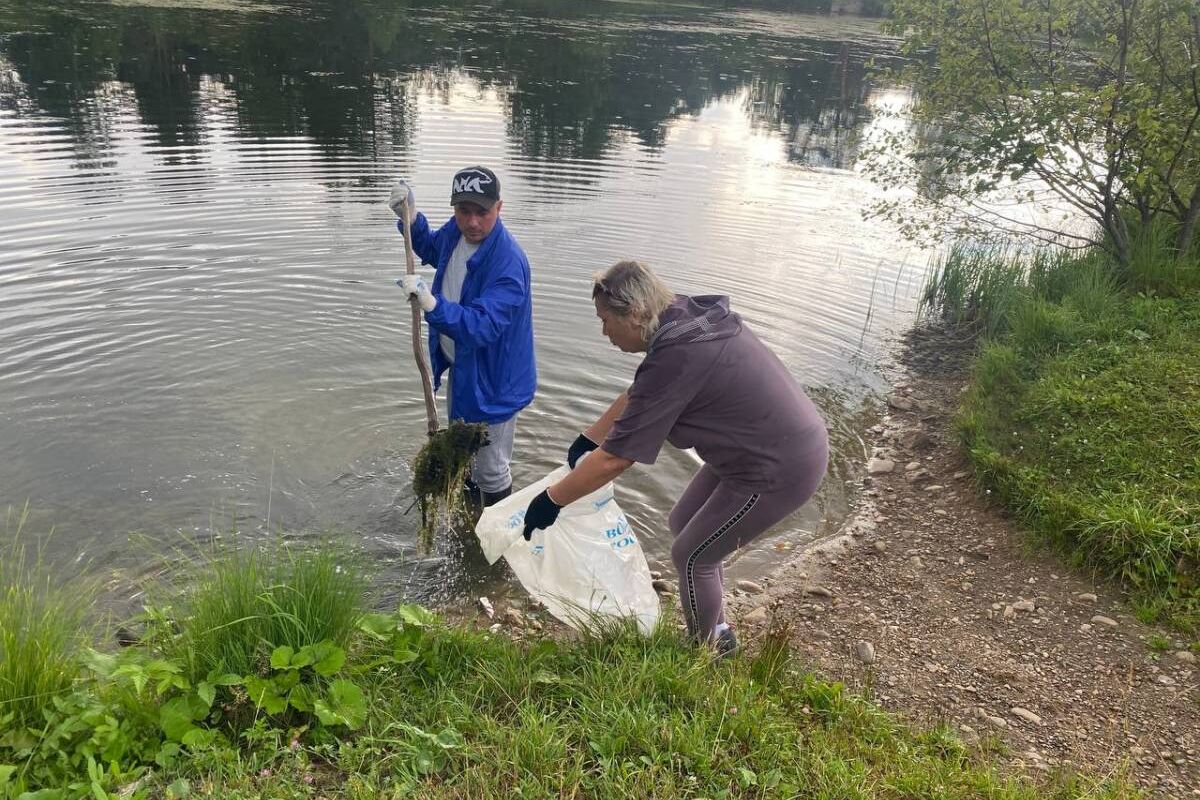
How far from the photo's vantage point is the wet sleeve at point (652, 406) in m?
3.01

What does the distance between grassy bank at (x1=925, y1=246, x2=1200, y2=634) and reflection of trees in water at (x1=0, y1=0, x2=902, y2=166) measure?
34.0 ft

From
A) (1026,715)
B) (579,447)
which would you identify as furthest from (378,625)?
(1026,715)

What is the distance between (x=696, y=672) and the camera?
3.20 m

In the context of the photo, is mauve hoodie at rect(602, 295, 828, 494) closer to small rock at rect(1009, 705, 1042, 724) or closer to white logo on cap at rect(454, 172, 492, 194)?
white logo on cap at rect(454, 172, 492, 194)

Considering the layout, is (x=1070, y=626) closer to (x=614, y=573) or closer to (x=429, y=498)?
(x=614, y=573)

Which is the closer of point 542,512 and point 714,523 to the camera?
point 542,512

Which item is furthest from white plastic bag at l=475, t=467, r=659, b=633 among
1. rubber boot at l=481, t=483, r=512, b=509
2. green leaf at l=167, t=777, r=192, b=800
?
green leaf at l=167, t=777, r=192, b=800

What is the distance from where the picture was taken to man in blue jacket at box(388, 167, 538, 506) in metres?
4.00

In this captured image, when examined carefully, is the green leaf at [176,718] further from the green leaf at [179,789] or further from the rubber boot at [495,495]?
the rubber boot at [495,495]

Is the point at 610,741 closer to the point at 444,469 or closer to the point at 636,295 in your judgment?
the point at 636,295

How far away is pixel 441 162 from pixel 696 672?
12.7m

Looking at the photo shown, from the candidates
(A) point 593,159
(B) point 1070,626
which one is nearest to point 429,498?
(B) point 1070,626

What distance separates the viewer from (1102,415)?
18.2 feet

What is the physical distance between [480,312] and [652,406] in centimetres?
139
